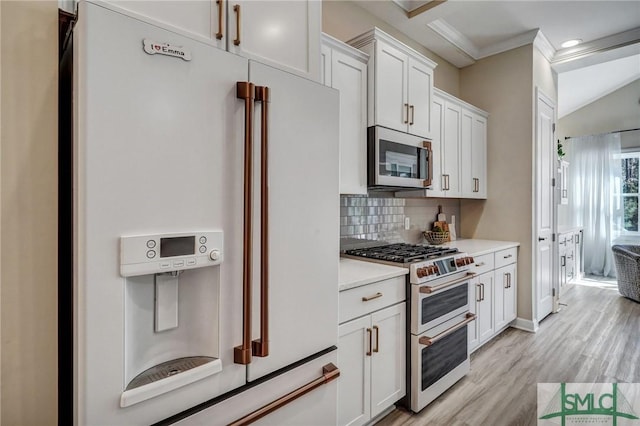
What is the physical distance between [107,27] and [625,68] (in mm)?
6615

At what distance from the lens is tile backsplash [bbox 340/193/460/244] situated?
256 centimetres

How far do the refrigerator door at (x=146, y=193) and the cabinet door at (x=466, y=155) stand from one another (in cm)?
274

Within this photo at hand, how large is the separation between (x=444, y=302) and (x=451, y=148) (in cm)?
159

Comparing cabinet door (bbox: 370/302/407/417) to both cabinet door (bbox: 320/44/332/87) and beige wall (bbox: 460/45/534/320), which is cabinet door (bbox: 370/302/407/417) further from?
beige wall (bbox: 460/45/534/320)

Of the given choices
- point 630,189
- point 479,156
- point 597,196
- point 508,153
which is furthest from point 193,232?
point 630,189

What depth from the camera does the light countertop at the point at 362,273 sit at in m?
1.68

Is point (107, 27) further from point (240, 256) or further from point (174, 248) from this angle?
point (240, 256)

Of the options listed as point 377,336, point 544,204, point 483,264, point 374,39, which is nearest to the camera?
point 377,336

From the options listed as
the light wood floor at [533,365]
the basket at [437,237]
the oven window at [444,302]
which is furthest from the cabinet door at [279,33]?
the basket at [437,237]

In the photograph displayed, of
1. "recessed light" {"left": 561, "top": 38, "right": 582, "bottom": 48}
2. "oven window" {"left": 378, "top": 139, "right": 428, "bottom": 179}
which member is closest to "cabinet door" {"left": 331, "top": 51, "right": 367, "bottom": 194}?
"oven window" {"left": 378, "top": 139, "right": 428, "bottom": 179}

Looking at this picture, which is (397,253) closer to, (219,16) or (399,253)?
(399,253)

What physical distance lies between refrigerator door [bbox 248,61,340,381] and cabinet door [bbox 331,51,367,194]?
736 mm

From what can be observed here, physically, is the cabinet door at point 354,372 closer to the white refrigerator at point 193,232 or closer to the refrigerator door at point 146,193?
the white refrigerator at point 193,232

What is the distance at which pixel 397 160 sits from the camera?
2404 mm
